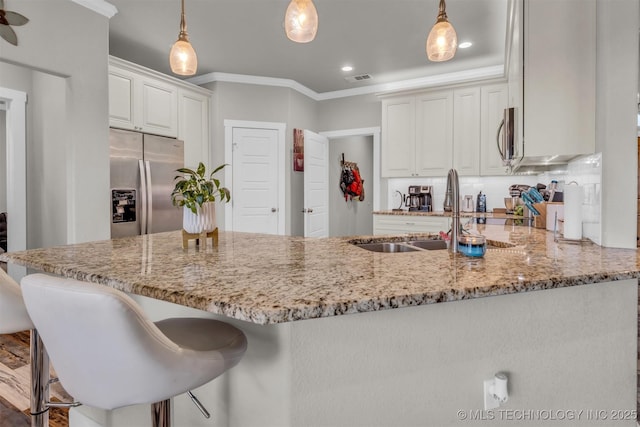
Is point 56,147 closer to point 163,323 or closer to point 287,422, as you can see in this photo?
point 163,323

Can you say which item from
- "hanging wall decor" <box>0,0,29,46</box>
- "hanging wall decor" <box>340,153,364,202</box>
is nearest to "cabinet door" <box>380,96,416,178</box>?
"hanging wall decor" <box>340,153,364,202</box>

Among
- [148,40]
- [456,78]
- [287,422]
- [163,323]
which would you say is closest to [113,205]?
[148,40]

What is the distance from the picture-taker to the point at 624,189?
4.92ft

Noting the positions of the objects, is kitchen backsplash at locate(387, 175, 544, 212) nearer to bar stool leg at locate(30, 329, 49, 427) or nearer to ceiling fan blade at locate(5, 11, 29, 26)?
ceiling fan blade at locate(5, 11, 29, 26)

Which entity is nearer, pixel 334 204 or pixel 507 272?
pixel 507 272

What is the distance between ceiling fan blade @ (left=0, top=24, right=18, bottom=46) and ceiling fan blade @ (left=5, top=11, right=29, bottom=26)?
1.9 inches

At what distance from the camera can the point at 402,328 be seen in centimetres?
104

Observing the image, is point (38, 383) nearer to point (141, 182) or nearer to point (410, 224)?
point (141, 182)


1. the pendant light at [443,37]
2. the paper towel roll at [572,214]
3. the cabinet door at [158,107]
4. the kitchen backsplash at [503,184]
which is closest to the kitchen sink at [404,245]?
the paper towel roll at [572,214]

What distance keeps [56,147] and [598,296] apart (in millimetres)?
3834

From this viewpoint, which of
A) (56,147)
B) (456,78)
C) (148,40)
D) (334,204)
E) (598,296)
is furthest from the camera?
(334,204)

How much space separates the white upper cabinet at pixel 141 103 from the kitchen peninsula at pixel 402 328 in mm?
2502

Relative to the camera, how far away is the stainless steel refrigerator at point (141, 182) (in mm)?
3289

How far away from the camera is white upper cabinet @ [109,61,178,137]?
346 centimetres
